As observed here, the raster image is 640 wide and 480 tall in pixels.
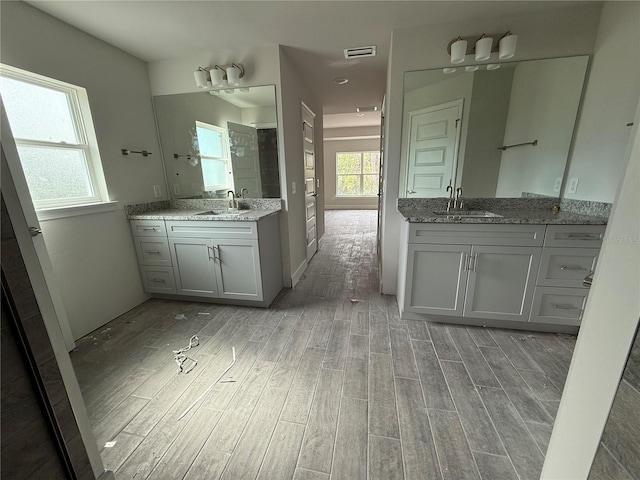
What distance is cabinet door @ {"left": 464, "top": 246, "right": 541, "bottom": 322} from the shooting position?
1.93m

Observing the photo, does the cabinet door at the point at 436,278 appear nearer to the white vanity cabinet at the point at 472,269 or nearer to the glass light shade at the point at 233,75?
the white vanity cabinet at the point at 472,269

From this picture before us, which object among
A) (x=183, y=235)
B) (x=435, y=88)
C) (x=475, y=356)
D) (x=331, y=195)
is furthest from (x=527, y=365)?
(x=331, y=195)

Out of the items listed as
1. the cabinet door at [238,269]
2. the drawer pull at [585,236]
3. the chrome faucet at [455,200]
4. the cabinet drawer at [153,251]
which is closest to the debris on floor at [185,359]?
the cabinet door at [238,269]

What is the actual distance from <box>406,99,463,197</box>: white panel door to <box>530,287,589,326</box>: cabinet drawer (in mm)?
1148

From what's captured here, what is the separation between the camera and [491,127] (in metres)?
2.27

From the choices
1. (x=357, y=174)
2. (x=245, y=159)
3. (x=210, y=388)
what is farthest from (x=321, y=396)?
(x=357, y=174)

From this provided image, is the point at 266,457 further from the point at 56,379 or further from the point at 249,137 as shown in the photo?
the point at 249,137

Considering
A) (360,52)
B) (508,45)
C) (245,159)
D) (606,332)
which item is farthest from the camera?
(245,159)

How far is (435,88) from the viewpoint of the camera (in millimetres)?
2260

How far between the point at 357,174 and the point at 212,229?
7.08 meters

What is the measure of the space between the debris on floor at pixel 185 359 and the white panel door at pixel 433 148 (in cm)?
234

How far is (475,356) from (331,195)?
7.62m

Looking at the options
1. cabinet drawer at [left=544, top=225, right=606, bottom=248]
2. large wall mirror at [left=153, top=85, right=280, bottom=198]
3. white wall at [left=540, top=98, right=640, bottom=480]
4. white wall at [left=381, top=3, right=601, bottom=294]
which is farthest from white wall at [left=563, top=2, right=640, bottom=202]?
large wall mirror at [left=153, top=85, right=280, bottom=198]

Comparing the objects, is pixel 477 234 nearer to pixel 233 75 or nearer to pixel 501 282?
pixel 501 282
